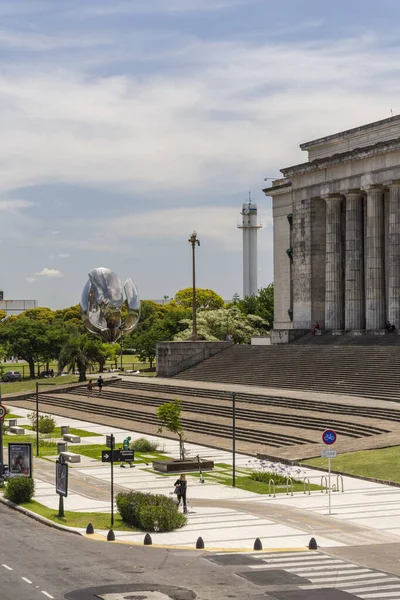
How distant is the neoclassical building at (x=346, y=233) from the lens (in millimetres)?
79562

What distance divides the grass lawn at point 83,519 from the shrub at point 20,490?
100 cm

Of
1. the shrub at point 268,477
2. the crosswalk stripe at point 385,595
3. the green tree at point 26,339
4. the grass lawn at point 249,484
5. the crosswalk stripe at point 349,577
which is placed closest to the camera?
the crosswalk stripe at point 385,595

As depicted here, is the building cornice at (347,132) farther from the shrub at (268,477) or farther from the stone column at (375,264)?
the shrub at (268,477)

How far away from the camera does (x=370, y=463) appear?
4244 cm

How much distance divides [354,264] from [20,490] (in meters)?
50.7

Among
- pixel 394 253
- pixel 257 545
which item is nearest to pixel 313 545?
pixel 257 545

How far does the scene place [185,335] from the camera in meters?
116

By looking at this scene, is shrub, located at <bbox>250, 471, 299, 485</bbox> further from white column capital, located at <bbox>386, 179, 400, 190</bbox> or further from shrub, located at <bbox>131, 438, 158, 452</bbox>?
white column capital, located at <bbox>386, 179, 400, 190</bbox>

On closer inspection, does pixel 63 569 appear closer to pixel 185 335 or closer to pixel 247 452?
pixel 247 452

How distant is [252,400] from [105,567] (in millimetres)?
38847

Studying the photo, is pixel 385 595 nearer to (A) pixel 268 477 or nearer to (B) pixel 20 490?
(B) pixel 20 490

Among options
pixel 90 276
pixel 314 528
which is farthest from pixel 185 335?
pixel 314 528

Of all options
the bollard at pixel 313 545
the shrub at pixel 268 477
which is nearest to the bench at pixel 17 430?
the shrub at pixel 268 477

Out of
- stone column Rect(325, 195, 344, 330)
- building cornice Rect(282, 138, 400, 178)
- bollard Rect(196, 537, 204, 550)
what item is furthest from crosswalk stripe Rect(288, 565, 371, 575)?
stone column Rect(325, 195, 344, 330)
